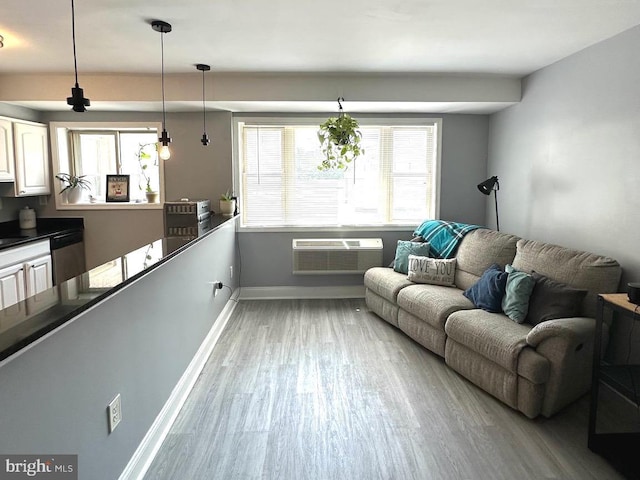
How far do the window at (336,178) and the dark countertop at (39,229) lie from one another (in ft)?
6.13

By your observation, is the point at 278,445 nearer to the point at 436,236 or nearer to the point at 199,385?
the point at 199,385

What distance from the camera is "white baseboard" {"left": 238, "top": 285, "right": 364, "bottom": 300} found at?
196 inches

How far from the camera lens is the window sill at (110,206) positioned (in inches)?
181

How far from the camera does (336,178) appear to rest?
195 inches

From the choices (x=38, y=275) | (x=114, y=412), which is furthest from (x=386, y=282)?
(x=38, y=275)

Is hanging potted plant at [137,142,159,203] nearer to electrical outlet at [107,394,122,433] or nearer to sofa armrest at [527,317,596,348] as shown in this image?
electrical outlet at [107,394,122,433]

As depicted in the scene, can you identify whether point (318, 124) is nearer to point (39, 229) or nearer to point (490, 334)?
point (490, 334)

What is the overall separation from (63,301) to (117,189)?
12.1 ft

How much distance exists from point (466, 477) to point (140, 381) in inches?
65.0

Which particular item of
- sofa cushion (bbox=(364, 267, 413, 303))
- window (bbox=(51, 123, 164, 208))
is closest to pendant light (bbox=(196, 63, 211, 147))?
window (bbox=(51, 123, 164, 208))

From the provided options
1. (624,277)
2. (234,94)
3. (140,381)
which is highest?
(234,94)

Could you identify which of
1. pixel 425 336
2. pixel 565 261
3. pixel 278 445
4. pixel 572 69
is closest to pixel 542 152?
pixel 572 69

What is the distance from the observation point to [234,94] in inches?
163

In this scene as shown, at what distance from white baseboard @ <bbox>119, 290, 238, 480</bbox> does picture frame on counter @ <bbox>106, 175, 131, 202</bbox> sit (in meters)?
2.03
